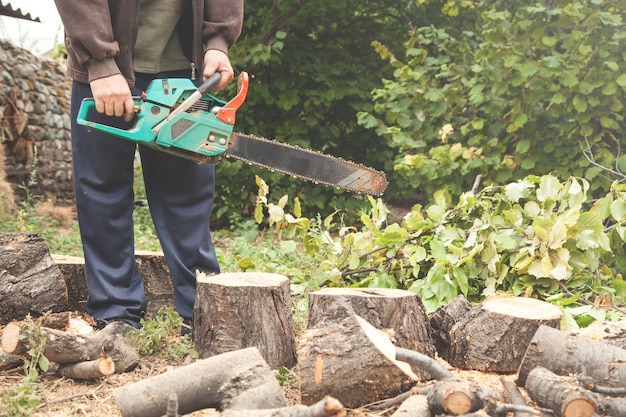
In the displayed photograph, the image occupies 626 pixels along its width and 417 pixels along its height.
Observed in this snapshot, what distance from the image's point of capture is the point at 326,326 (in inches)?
81.6

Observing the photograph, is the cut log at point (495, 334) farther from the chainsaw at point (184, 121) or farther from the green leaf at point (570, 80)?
the green leaf at point (570, 80)

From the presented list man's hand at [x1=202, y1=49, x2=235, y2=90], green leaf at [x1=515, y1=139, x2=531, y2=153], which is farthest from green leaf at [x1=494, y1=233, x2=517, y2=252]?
green leaf at [x1=515, y1=139, x2=531, y2=153]

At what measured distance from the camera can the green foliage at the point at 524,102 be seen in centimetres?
434

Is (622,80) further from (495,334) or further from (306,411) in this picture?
(306,411)

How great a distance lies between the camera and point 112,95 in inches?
91.4

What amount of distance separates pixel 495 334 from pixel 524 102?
112 inches

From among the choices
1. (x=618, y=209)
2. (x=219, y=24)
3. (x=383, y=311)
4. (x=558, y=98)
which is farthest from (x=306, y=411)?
(x=558, y=98)

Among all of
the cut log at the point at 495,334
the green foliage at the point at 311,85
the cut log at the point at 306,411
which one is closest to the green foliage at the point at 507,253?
the cut log at the point at 495,334

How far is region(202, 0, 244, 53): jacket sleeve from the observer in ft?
8.77

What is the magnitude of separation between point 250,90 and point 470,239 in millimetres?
4060

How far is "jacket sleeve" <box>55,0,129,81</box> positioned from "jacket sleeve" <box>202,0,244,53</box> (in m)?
0.42

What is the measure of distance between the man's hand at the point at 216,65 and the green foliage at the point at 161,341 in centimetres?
97

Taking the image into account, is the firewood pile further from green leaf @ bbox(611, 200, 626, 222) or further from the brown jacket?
green leaf @ bbox(611, 200, 626, 222)

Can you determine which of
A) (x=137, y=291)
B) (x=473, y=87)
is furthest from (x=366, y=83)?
(x=137, y=291)
